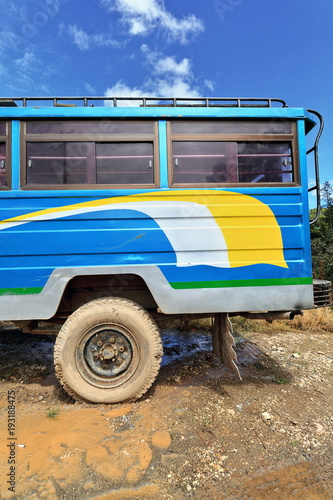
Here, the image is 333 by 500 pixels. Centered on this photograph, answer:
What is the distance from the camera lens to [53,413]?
2553 millimetres

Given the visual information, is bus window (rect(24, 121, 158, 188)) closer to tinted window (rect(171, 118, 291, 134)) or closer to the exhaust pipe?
tinted window (rect(171, 118, 291, 134))

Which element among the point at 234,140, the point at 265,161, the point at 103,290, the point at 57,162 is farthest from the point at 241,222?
the point at 57,162

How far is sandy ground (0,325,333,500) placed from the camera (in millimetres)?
1816

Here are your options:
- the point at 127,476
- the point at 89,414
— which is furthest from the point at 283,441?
the point at 89,414

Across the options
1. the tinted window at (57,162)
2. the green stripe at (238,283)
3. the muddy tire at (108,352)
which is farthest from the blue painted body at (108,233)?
the muddy tire at (108,352)

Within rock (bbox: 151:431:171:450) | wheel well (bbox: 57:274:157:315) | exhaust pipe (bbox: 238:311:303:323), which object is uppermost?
wheel well (bbox: 57:274:157:315)

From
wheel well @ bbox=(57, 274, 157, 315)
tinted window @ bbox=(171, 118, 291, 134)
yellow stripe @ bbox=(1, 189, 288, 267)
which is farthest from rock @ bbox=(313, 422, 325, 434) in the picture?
tinted window @ bbox=(171, 118, 291, 134)

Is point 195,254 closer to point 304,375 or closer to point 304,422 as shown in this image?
point 304,422

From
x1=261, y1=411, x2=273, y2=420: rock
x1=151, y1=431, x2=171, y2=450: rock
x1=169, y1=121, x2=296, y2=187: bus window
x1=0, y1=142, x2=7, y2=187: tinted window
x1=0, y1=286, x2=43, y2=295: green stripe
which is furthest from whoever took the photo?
x1=169, y1=121, x2=296, y2=187: bus window

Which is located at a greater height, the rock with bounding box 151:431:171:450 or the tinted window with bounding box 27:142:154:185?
the tinted window with bounding box 27:142:154:185

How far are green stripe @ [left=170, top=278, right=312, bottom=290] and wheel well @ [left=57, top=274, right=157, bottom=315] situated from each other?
50cm

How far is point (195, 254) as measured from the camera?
2.78m

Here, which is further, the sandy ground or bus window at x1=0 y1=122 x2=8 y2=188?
bus window at x1=0 y1=122 x2=8 y2=188

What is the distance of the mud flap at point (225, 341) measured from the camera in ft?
10.1
